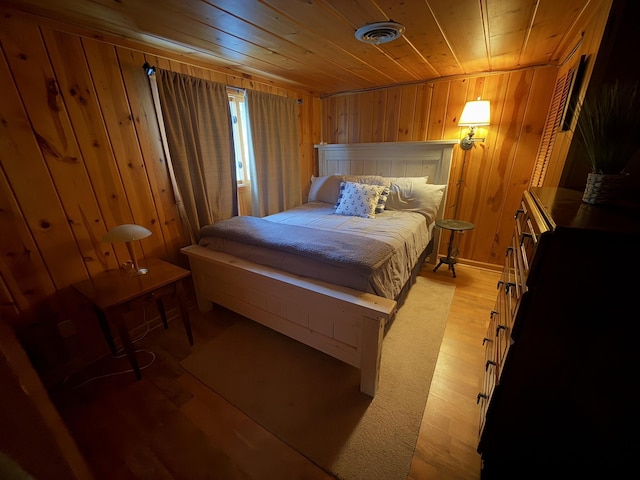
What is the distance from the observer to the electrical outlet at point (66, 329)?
5.19 feet

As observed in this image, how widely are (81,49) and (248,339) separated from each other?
2.09 meters

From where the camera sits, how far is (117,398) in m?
1.48

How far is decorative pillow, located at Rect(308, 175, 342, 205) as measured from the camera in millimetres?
3010

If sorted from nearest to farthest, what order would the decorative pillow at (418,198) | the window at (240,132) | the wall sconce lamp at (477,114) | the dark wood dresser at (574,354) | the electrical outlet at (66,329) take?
the dark wood dresser at (574,354), the electrical outlet at (66,329), the wall sconce lamp at (477,114), the window at (240,132), the decorative pillow at (418,198)

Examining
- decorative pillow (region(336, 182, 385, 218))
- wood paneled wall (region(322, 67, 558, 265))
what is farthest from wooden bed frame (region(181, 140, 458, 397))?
decorative pillow (region(336, 182, 385, 218))

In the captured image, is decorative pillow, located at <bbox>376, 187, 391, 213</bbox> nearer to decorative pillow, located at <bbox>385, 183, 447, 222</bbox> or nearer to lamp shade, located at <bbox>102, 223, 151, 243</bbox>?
decorative pillow, located at <bbox>385, 183, 447, 222</bbox>

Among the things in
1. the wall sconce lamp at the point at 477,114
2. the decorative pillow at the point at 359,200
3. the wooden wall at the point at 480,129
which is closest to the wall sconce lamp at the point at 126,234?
the decorative pillow at the point at 359,200

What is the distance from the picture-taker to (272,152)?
9.12 feet

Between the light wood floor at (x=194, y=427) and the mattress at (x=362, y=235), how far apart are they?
66 centimetres

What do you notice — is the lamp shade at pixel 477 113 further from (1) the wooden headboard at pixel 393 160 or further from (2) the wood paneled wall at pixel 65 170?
(2) the wood paneled wall at pixel 65 170

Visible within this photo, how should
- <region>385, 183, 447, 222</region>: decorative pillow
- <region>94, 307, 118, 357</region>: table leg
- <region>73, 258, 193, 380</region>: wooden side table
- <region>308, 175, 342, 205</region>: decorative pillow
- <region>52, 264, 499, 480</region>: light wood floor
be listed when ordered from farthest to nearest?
<region>308, 175, 342, 205</region>: decorative pillow
<region>385, 183, 447, 222</region>: decorative pillow
<region>94, 307, 118, 357</region>: table leg
<region>73, 258, 193, 380</region>: wooden side table
<region>52, 264, 499, 480</region>: light wood floor

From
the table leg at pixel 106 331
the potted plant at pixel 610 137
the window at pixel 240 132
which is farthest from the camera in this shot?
the window at pixel 240 132

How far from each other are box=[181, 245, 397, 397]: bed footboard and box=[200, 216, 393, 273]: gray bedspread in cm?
16

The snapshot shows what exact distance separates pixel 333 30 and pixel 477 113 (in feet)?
5.12
